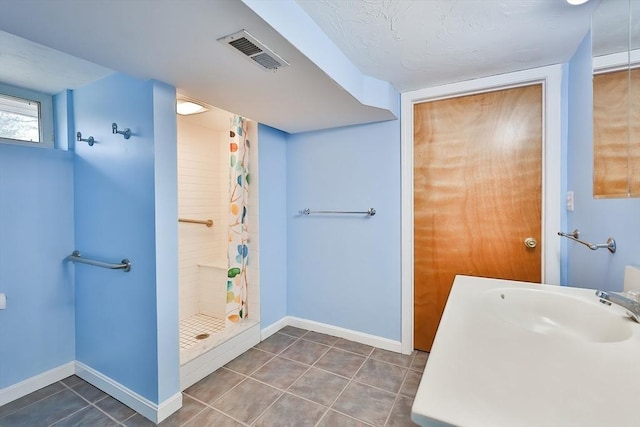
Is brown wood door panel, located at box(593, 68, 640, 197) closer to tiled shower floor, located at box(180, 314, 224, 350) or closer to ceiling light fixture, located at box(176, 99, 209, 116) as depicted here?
ceiling light fixture, located at box(176, 99, 209, 116)

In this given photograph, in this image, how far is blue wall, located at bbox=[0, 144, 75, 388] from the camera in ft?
5.68

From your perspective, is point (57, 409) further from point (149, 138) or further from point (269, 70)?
point (269, 70)

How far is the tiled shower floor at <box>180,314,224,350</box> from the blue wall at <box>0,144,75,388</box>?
0.75 metres

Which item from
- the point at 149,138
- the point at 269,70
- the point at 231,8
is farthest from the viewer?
the point at 149,138

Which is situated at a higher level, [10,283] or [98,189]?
[98,189]

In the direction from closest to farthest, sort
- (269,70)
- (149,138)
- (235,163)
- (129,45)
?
1. (129,45)
2. (269,70)
3. (149,138)
4. (235,163)

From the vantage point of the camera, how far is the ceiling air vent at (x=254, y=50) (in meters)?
1.09

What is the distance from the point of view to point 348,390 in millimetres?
1797

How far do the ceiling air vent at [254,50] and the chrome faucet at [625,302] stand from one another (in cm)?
156

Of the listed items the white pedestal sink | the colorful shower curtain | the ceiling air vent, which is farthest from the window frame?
the white pedestal sink

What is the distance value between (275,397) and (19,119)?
97.0 inches

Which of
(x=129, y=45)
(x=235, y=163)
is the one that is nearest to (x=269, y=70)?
(x=129, y=45)

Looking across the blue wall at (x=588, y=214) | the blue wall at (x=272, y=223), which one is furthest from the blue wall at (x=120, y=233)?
the blue wall at (x=588, y=214)

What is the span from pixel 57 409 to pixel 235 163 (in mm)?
1898
